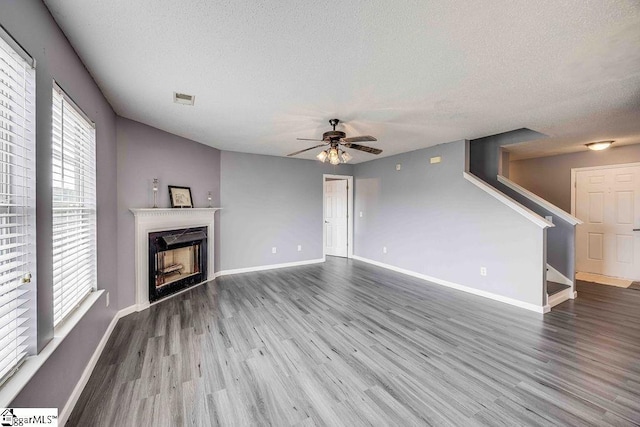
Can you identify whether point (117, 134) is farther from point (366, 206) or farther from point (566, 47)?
point (366, 206)

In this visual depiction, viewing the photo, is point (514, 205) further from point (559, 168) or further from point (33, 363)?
point (33, 363)

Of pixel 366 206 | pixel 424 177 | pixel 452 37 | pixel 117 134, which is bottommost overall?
pixel 366 206

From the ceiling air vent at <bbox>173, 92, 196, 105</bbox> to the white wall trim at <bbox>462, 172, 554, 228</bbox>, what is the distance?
3.89 m

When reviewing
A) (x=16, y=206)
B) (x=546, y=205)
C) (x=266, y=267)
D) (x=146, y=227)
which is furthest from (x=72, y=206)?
(x=546, y=205)

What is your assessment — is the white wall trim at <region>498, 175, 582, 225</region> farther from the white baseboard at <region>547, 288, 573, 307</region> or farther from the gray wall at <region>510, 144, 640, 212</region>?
the gray wall at <region>510, 144, 640, 212</region>

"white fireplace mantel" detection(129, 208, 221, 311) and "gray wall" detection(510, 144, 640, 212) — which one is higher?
"gray wall" detection(510, 144, 640, 212)

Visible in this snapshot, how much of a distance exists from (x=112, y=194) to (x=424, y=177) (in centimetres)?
462

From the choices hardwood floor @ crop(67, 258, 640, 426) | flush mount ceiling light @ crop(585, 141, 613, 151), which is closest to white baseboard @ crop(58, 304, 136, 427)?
hardwood floor @ crop(67, 258, 640, 426)

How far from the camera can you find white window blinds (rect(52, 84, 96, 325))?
5.35ft

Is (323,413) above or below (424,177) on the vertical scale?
below

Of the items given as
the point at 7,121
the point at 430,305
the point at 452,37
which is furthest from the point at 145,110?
the point at 430,305

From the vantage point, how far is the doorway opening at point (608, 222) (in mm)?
4316

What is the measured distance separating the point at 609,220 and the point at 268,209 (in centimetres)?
635

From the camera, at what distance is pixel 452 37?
1582 millimetres
